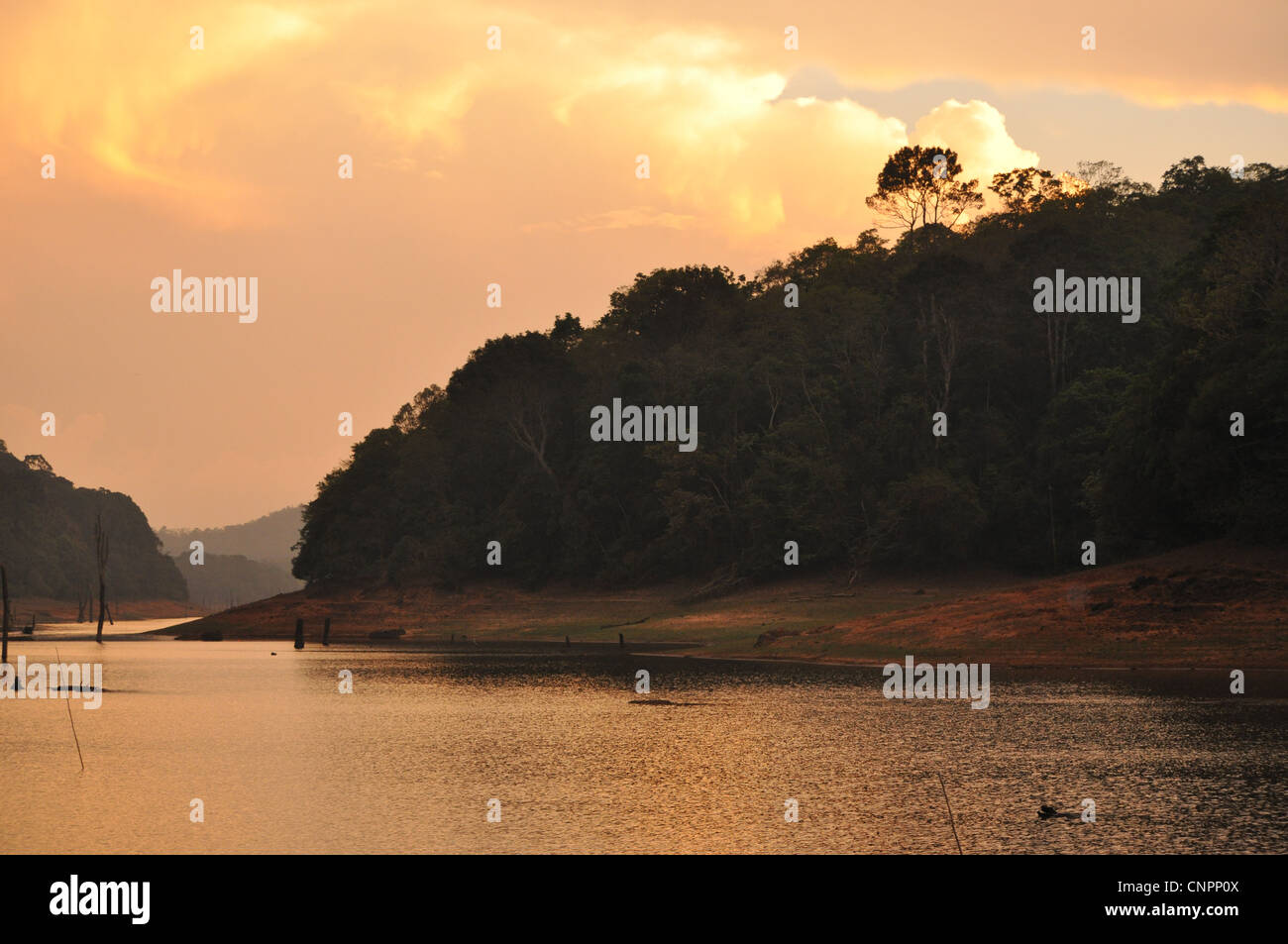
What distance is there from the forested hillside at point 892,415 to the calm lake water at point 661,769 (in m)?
23.3

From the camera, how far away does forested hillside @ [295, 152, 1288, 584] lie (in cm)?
6806

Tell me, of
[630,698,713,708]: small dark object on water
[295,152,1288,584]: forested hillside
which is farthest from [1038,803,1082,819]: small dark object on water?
[295,152,1288,584]: forested hillside

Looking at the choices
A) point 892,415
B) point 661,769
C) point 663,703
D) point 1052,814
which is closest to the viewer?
point 1052,814

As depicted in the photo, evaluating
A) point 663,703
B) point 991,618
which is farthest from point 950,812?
point 991,618

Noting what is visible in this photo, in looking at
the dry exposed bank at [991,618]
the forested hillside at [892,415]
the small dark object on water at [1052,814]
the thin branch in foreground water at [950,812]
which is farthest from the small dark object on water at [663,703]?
the forested hillside at [892,415]

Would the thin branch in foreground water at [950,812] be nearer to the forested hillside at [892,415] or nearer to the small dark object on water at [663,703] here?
the small dark object on water at [663,703]

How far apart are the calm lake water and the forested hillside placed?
23.3 m

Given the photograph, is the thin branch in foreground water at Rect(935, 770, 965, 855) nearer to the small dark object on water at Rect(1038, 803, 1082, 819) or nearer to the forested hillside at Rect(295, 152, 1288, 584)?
the small dark object on water at Rect(1038, 803, 1082, 819)

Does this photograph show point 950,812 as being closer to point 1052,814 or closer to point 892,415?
point 1052,814

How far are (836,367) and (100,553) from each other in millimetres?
72472

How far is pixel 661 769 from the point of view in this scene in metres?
27.6

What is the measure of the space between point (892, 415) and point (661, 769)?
3185 inches
